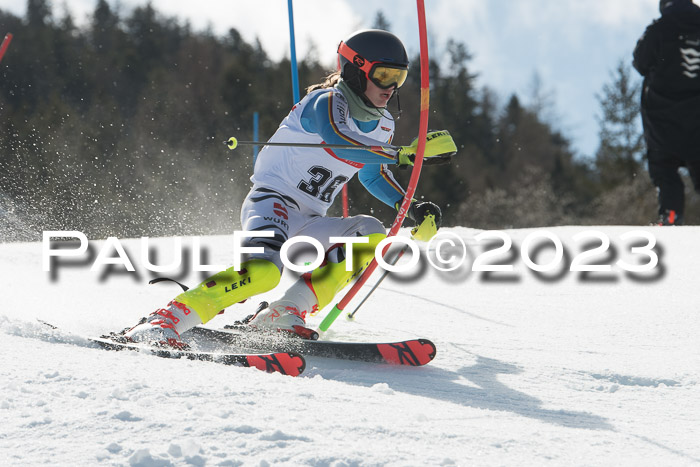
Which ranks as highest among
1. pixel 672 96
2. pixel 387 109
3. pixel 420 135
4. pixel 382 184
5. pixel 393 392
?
pixel 672 96

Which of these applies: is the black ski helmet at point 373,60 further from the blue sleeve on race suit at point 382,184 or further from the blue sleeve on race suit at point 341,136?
the blue sleeve on race suit at point 382,184

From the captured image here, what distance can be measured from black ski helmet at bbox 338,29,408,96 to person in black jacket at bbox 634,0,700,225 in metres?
5.61

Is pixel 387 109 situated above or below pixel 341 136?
above

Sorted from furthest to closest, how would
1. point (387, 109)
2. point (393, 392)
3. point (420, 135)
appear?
point (387, 109)
point (420, 135)
point (393, 392)

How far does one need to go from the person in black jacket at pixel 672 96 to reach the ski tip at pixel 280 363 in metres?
6.56

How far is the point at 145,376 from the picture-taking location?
1821mm

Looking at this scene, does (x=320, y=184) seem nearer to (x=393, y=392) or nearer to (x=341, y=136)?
(x=341, y=136)

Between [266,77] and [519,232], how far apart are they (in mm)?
29723

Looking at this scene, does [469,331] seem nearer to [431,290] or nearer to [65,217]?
[431,290]

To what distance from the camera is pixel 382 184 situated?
344 cm

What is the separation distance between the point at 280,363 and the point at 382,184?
1.38 meters

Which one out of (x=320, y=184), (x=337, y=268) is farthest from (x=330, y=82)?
(x=337, y=268)

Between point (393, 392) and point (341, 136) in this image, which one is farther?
point (341, 136)

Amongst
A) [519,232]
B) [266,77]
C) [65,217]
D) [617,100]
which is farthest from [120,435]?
[266,77]
